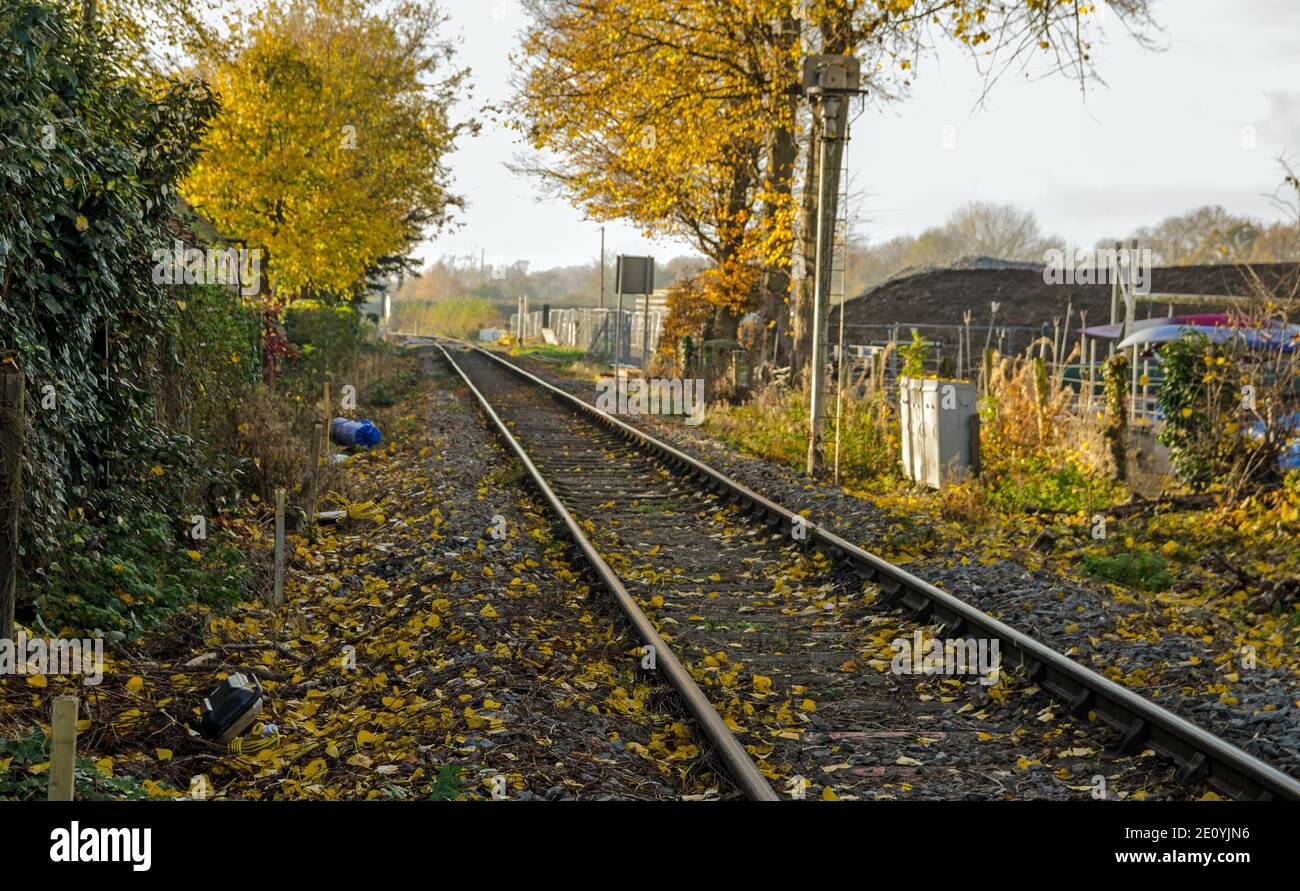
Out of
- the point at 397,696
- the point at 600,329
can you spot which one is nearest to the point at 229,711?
the point at 397,696

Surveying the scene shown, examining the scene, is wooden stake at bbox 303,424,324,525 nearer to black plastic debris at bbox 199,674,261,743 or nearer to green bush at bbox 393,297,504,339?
black plastic debris at bbox 199,674,261,743

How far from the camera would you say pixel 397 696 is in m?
6.39

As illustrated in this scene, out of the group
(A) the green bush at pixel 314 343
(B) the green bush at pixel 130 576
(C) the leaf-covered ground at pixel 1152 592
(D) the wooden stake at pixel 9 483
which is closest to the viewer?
(D) the wooden stake at pixel 9 483

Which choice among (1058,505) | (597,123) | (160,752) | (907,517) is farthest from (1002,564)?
(597,123)

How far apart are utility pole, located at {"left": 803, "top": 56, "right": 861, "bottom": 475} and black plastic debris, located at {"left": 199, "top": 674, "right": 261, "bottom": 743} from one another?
9581mm

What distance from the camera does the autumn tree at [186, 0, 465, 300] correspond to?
64.9 feet

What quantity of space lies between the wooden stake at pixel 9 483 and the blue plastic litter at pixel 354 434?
10.9 m

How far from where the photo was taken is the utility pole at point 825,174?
14203 millimetres

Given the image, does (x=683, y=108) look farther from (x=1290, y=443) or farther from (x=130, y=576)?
(x=130, y=576)

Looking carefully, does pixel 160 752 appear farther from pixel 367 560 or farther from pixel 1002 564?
pixel 1002 564

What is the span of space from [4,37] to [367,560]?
16.3ft

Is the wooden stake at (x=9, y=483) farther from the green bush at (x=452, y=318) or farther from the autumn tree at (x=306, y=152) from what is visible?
the green bush at (x=452, y=318)

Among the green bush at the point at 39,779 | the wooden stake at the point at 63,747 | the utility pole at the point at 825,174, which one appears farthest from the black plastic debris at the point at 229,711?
the utility pole at the point at 825,174

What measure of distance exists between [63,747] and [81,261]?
5.09 meters
